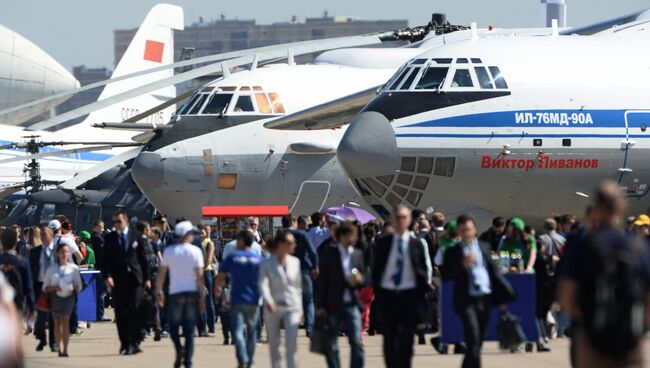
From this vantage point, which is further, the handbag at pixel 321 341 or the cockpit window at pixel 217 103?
A: the cockpit window at pixel 217 103

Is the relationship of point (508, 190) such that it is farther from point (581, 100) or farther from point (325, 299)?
point (325, 299)

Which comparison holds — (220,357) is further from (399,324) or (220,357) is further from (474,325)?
(474,325)

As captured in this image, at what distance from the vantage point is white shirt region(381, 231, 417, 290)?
44.5 ft

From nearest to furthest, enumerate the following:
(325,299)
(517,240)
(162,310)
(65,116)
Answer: (325,299) < (517,240) < (162,310) < (65,116)

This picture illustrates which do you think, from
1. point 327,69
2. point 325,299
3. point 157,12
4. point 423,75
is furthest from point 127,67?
point 325,299

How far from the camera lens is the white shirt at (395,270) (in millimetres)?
13562

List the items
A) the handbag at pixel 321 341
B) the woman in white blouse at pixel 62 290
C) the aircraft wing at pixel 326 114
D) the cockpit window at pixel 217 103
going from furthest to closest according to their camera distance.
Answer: the cockpit window at pixel 217 103
the aircraft wing at pixel 326 114
the woman in white blouse at pixel 62 290
the handbag at pixel 321 341

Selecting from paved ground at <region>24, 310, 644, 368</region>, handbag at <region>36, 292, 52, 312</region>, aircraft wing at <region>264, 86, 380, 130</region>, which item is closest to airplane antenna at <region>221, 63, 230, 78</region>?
aircraft wing at <region>264, 86, 380, 130</region>

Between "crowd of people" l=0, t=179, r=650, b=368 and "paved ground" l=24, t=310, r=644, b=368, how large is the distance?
0.82ft

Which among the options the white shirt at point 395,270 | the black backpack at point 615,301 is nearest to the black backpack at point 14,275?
the white shirt at point 395,270

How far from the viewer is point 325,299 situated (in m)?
14.0

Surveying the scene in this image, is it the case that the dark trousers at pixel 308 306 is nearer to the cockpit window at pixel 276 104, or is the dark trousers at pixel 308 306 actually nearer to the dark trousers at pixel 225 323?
the dark trousers at pixel 225 323

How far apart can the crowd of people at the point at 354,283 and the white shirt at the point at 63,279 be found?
1 cm

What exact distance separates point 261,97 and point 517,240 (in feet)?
42.1
